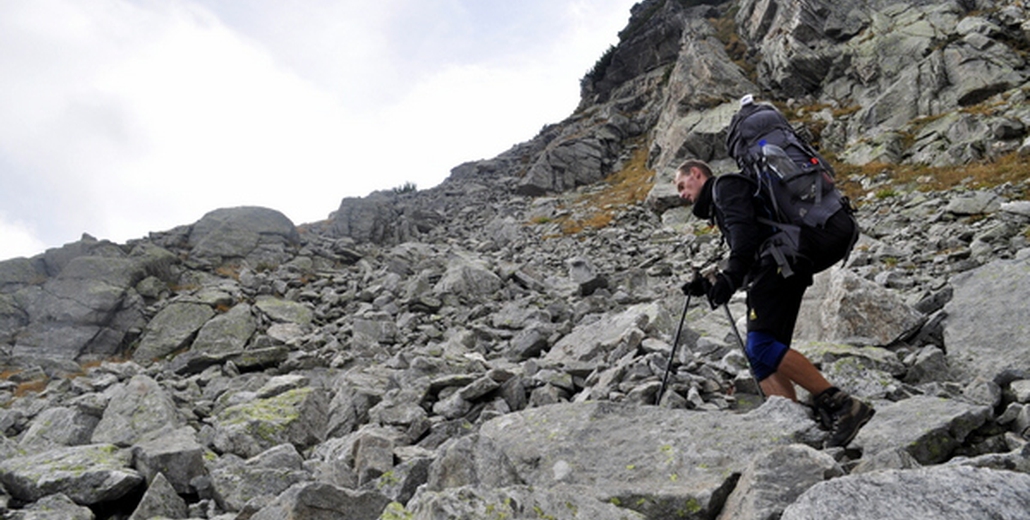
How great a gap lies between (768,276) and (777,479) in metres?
2.37

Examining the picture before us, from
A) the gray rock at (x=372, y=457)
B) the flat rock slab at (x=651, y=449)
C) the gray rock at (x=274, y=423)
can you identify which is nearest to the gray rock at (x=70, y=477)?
the gray rock at (x=274, y=423)

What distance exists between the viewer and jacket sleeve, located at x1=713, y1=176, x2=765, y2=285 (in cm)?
482

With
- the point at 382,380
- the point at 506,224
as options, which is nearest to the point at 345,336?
the point at 382,380

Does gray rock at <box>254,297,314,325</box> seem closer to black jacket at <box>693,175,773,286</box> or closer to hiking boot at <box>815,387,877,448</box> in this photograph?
black jacket at <box>693,175,773,286</box>

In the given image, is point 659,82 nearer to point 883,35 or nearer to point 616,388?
point 883,35

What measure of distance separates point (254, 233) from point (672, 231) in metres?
21.0

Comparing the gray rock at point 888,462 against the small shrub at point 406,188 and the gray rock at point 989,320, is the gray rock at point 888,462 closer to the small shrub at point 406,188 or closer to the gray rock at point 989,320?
the gray rock at point 989,320

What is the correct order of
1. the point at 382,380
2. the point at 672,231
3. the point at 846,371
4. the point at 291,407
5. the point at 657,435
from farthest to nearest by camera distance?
the point at 672,231
the point at 382,380
the point at 291,407
the point at 846,371
the point at 657,435

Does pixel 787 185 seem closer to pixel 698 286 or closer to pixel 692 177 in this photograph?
pixel 692 177

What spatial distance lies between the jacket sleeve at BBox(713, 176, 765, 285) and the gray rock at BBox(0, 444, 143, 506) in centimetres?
644

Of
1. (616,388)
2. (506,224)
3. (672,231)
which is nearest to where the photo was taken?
(616,388)

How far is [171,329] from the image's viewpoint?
1803cm

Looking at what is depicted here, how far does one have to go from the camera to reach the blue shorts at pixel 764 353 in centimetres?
462

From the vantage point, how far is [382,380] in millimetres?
9078
